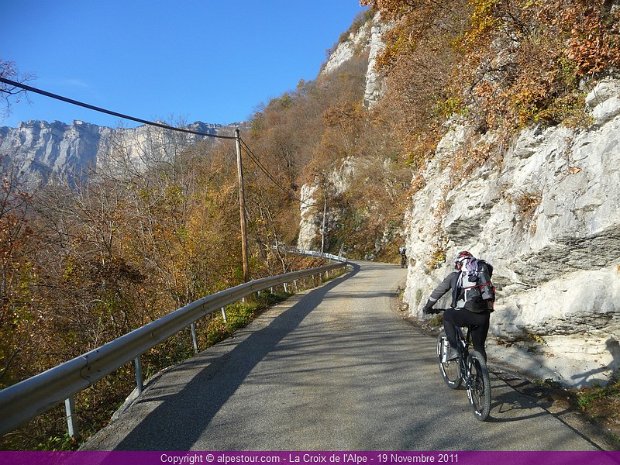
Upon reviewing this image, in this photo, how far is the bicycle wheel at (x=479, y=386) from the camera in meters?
4.41

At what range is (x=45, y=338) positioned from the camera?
535 inches

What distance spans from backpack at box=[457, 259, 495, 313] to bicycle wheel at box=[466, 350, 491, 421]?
53cm

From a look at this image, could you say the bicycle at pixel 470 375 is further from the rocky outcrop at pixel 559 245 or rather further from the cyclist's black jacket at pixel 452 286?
the rocky outcrop at pixel 559 245

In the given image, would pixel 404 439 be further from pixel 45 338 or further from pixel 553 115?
pixel 45 338

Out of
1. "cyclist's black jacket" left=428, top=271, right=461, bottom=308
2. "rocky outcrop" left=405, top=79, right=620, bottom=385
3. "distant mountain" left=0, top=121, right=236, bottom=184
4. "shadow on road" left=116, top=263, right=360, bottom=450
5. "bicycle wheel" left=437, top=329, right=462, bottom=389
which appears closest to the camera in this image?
"shadow on road" left=116, top=263, right=360, bottom=450

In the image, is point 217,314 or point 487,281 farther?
point 217,314

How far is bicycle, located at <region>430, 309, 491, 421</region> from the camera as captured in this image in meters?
4.44

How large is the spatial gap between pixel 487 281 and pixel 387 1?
12.2 meters

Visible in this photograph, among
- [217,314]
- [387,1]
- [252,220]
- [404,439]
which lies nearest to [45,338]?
[217,314]

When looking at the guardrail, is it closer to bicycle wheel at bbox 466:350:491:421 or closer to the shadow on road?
the shadow on road

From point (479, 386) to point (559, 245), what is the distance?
2.66 meters

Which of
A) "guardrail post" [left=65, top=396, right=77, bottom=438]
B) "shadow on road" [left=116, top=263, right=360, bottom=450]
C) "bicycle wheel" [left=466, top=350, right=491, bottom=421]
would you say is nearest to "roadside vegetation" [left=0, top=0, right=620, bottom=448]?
"guardrail post" [left=65, top=396, right=77, bottom=438]

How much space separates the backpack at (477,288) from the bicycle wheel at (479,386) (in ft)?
1.74

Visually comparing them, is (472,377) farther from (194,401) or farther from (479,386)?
(194,401)
